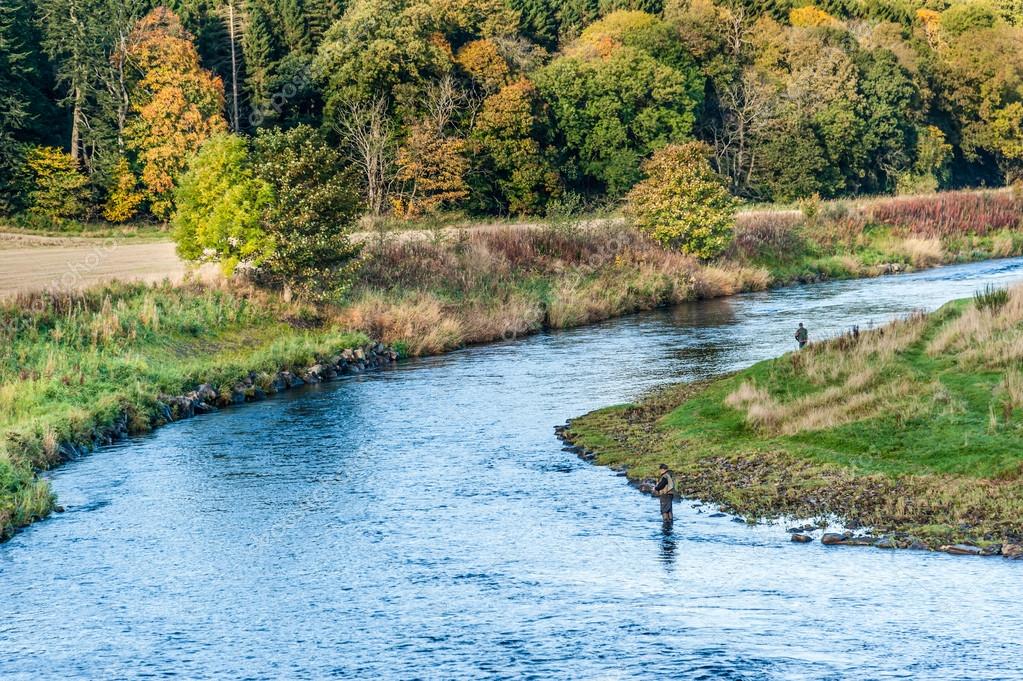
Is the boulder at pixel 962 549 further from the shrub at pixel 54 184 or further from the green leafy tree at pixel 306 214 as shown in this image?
the shrub at pixel 54 184

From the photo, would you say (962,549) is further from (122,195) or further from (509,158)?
(509,158)

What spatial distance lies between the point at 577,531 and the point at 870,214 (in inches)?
2660

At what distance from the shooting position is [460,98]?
90.5 meters

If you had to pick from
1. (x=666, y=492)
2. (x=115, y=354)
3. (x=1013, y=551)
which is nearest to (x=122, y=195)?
(x=115, y=354)

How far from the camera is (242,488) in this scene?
89.3ft

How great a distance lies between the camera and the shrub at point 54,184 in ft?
262

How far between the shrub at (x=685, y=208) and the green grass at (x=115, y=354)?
25.5 metres

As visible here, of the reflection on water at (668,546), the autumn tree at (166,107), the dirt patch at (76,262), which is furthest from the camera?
the autumn tree at (166,107)

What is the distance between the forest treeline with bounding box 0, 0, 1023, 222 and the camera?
82562mm

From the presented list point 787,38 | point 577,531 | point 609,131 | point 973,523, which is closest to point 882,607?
point 973,523

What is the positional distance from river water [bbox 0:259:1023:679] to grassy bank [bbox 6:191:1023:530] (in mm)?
3031

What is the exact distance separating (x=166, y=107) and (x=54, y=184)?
8750 mm

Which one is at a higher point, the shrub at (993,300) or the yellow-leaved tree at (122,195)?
the yellow-leaved tree at (122,195)

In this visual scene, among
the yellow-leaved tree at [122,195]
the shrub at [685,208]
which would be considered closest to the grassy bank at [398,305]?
the shrub at [685,208]
